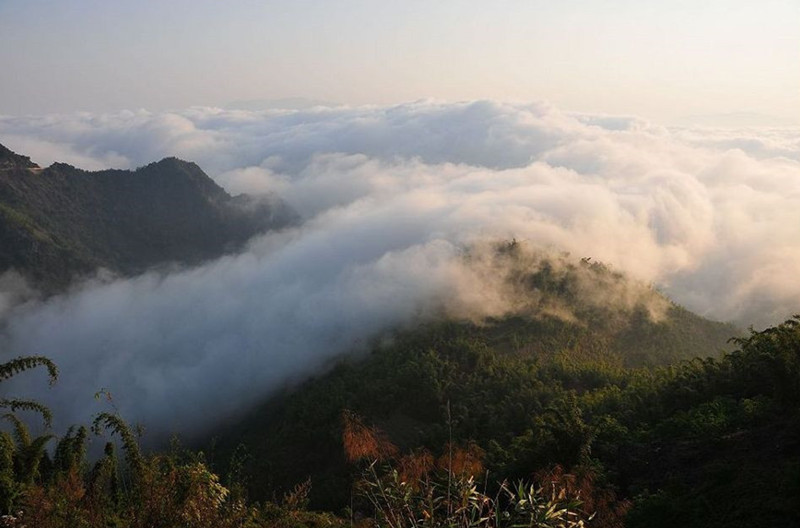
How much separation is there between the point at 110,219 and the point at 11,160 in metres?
26.1

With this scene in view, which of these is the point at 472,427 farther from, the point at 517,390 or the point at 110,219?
the point at 110,219

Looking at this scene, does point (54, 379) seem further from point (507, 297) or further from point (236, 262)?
point (236, 262)

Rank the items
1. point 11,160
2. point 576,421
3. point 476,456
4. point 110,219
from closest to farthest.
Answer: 1. point 576,421
2. point 476,456
3. point 11,160
4. point 110,219

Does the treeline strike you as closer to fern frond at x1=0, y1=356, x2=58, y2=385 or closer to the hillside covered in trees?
the hillside covered in trees

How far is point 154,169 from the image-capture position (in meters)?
171

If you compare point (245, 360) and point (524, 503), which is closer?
point (524, 503)

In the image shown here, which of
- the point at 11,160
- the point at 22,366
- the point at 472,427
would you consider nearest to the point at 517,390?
the point at 472,427

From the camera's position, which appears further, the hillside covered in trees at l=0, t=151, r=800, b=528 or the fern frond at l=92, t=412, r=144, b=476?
the fern frond at l=92, t=412, r=144, b=476

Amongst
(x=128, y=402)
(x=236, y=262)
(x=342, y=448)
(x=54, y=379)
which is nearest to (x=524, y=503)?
(x=54, y=379)

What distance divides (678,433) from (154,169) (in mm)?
167142

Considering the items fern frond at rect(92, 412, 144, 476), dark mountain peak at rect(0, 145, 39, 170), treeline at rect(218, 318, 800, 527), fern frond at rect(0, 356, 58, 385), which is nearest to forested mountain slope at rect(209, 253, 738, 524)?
treeline at rect(218, 318, 800, 527)

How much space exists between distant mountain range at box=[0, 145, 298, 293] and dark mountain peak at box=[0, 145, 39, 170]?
0.63 feet

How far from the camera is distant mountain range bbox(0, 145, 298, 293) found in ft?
403

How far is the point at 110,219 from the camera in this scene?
155m
